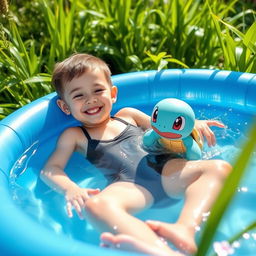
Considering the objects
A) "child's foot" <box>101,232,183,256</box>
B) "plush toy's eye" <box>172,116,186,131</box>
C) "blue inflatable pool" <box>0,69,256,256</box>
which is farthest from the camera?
"plush toy's eye" <box>172,116,186,131</box>

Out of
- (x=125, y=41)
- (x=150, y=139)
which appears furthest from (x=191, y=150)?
(x=125, y=41)

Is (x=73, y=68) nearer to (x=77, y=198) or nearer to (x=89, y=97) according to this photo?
(x=89, y=97)

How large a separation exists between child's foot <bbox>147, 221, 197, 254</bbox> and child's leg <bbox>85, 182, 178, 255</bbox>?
0.03 m

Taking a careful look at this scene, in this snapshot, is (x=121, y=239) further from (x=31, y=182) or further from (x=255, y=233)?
(x=31, y=182)

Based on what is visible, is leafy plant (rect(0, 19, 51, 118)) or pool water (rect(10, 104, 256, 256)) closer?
pool water (rect(10, 104, 256, 256))

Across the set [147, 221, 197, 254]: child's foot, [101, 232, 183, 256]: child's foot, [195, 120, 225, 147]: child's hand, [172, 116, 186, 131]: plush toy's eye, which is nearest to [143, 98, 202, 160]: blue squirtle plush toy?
[172, 116, 186, 131]: plush toy's eye

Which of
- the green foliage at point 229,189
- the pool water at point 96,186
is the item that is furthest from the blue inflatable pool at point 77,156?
the green foliage at point 229,189

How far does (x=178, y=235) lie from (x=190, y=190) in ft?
0.98

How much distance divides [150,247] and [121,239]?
9 cm

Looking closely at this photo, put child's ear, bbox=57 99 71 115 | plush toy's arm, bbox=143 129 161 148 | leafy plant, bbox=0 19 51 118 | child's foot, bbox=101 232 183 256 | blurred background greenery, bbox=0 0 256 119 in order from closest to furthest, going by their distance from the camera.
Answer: child's foot, bbox=101 232 183 256, plush toy's arm, bbox=143 129 161 148, child's ear, bbox=57 99 71 115, leafy plant, bbox=0 19 51 118, blurred background greenery, bbox=0 0 256 119

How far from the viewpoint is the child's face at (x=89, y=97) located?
206cm

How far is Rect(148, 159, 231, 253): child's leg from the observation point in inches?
56.6

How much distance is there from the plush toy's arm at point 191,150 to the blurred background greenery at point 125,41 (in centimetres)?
77

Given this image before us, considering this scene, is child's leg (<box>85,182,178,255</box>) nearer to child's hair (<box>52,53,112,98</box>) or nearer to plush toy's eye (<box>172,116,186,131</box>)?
plush toy's eye (<box>172,116,186,131</box>)
